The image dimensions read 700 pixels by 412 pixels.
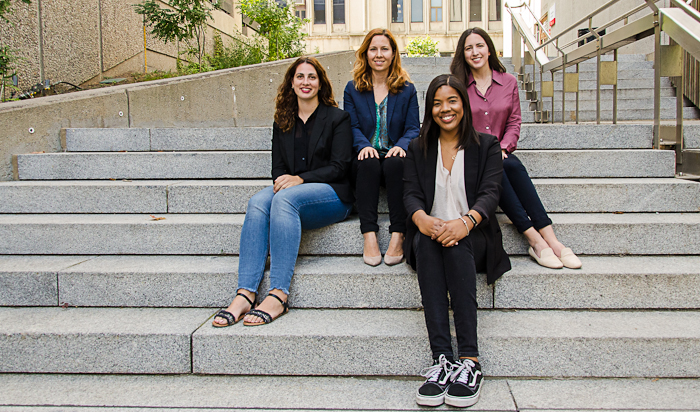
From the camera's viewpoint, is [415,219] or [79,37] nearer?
[415,219]

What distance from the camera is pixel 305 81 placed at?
309cm

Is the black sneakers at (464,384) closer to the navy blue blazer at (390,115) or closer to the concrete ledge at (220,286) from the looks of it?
the concrete ledge at (220,286)

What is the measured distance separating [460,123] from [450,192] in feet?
1.28

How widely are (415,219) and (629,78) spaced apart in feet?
20.6

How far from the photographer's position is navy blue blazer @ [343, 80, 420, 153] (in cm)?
328

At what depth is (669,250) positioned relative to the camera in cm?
295

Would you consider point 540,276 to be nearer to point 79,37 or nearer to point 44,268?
point 44,268

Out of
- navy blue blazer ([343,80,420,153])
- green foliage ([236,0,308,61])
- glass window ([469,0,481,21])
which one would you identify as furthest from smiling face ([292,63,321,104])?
glass window ([469,0,481,21])

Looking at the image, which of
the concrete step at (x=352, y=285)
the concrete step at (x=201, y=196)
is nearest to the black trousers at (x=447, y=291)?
the concrete step at (x=352, y=285)

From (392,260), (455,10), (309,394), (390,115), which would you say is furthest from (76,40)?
(455,10)

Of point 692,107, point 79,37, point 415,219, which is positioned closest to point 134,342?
point 415,219

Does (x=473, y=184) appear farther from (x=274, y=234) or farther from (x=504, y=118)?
(x=274, y=234)

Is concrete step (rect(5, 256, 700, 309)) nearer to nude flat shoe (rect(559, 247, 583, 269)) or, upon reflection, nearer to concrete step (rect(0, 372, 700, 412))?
nude flat shoe (rect(559, 247, 583, 269))

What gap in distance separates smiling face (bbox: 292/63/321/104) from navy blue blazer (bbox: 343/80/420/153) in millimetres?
344
